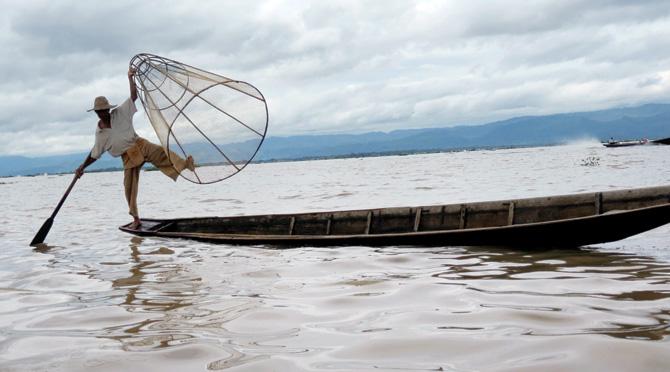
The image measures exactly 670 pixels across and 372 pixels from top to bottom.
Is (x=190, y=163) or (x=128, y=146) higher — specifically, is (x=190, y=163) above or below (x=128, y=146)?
below

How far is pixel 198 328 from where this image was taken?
3.97 m

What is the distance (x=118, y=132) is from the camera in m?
8.80

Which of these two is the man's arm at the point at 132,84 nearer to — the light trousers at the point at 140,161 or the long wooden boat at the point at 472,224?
the light trousers at the point at 140,161

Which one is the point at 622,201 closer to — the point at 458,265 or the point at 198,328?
the point at 458,265

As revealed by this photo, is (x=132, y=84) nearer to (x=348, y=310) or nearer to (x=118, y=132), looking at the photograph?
(x=118, y=132)

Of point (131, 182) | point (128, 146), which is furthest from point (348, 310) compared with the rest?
point (131, 182)

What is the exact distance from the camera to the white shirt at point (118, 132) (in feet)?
28.8

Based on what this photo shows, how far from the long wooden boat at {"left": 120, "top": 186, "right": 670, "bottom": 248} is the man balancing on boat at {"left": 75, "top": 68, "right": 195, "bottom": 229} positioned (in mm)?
1036

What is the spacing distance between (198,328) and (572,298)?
2.76 metres

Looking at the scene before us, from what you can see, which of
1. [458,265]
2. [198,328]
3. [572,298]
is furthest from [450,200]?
[198,328]

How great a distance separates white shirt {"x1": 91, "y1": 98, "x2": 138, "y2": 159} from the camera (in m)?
8.77

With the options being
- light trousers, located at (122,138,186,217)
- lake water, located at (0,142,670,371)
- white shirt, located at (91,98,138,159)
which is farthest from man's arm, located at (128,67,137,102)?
lake water, located at (0,142,670,371)

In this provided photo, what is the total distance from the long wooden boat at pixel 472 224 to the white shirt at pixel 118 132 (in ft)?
4.87

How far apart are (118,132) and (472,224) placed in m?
5.52
